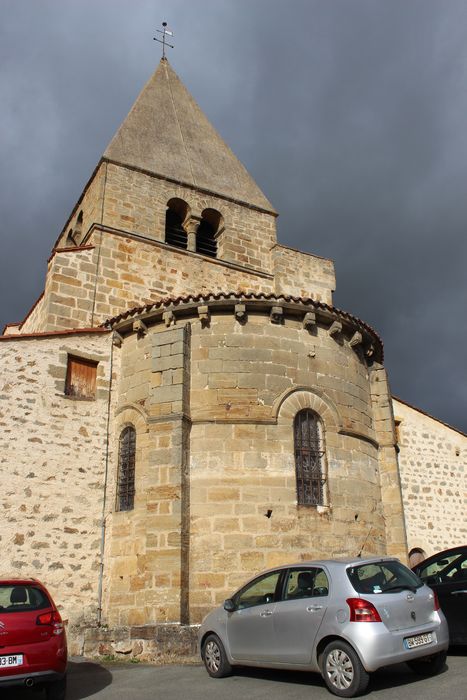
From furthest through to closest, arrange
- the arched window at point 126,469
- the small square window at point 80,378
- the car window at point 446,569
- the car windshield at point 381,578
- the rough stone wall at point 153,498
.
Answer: the small square window at point 80,378 < the arched window at point 126,469 < the rough stone wall at point 153,498 < the car window at point 446,569 < the car windshield at point 381,578

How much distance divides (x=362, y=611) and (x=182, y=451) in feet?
16.6

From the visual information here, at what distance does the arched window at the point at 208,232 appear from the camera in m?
18.1

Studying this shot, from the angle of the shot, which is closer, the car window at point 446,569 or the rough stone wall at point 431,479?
the car window at point 446,569

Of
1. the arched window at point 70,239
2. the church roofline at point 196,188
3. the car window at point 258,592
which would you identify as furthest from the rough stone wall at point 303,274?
the car window at point 258,592

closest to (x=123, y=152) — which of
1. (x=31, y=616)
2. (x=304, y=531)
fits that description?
(x=304, y=531)

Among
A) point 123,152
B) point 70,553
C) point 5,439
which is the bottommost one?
point 70,553

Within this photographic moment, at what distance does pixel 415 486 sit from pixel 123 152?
12.5 meters

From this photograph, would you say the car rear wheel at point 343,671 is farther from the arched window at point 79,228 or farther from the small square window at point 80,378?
the arched window at point 79,228

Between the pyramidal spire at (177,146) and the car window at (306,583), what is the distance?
13.6m

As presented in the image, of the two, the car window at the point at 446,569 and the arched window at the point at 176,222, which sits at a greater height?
the arched window at the point at 176,222

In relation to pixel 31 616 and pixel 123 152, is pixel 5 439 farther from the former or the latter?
pixel 123 152

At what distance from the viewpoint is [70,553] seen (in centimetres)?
1055

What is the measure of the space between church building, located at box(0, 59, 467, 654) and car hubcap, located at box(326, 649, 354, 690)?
3653 mm

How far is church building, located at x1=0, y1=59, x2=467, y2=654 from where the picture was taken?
32.5 ft
